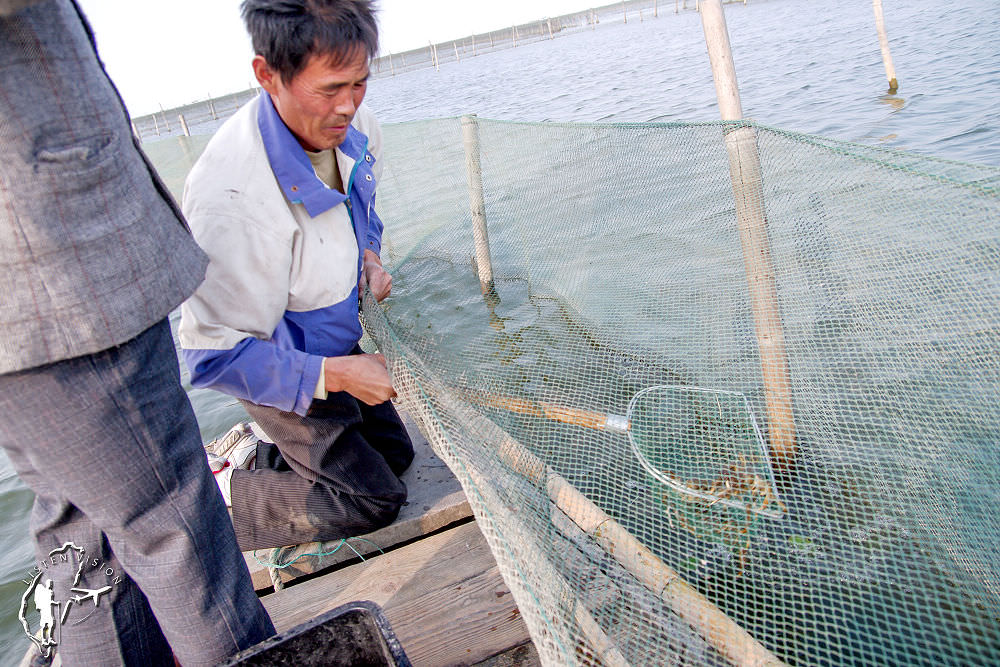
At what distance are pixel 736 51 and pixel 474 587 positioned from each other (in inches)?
840

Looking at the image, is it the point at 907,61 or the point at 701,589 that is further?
the point at 907,61

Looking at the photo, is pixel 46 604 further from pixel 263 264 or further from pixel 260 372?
pixel 263 264

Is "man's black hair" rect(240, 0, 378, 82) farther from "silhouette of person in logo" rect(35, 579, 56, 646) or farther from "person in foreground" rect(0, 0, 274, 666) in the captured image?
"silhouette of person in logo" rect(35, 579, 56, 646)

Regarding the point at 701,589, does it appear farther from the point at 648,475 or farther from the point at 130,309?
the point at 130,309

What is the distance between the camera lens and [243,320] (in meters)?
1.84

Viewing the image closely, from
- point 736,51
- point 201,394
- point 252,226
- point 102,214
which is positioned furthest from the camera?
point 736,51

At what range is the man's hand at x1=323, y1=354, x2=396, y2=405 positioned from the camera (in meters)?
1.93

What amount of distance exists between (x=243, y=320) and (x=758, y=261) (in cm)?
179

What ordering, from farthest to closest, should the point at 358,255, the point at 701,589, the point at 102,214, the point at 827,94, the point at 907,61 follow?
1. the point at 907,61
2. the point at 827,94
3. the point at 358,255
4. the point at 701,589
5. the point at 102,214

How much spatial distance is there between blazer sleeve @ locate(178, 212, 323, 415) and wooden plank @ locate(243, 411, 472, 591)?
0.69m

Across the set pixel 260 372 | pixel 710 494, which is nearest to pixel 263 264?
pixel 260 372

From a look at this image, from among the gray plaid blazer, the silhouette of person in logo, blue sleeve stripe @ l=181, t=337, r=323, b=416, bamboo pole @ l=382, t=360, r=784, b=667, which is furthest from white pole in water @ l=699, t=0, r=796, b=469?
the silhouette of person in logo

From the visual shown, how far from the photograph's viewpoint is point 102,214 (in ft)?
3.73

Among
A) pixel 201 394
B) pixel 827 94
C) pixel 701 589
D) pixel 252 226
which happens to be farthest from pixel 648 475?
pixel 827 94
